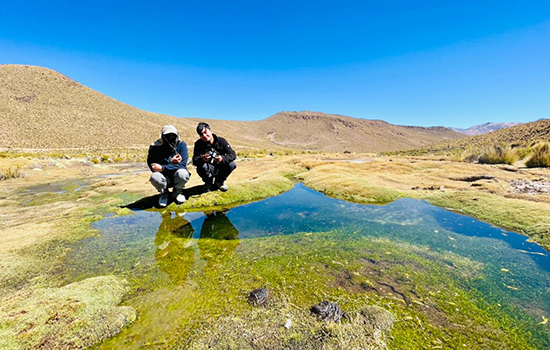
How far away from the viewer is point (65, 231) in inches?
179

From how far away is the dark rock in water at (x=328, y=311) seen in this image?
94.1 inches

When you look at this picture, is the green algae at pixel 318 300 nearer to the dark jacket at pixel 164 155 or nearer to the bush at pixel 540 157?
the dark jacket at pixel 164 155

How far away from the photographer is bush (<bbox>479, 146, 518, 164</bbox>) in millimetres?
14219

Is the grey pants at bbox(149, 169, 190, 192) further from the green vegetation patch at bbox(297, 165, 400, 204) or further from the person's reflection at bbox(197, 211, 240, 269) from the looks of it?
the green vegetation patch at bbox(297, 165, 400, 204)

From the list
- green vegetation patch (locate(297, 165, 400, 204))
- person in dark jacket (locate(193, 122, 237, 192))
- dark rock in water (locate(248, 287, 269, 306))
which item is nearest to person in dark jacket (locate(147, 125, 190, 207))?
person in dark jacket (locate(193, 122, 237, 192))

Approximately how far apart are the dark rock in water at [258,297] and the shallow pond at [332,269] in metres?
0.09

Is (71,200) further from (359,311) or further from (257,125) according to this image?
(257,125)

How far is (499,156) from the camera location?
1489cm

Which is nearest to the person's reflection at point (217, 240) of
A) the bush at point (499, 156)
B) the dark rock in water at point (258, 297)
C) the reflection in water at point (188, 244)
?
the reflection in water at point (188, 244)

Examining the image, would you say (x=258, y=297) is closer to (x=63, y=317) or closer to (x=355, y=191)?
(x=63, y=317)

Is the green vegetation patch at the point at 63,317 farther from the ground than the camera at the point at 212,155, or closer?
closer

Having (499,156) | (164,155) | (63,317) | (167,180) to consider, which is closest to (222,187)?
(167,180)

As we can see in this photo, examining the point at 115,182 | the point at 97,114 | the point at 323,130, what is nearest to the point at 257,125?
the point at 323,130

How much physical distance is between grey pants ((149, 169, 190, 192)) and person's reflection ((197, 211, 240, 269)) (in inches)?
54.0
